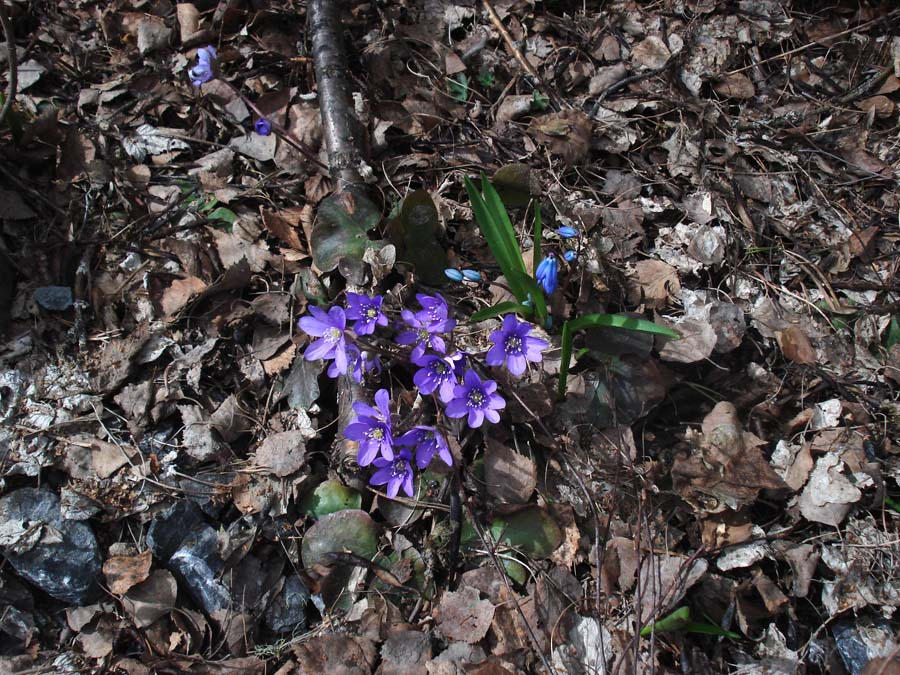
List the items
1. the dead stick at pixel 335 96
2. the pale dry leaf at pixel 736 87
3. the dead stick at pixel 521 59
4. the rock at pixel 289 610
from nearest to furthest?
the rock at pixel 289 610 → the dead stick at pixel 335 96 → the dead stick at pixel 521 59 → the pale dry leaf at pixel 736 87

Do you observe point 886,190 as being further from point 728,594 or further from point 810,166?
point 728,594

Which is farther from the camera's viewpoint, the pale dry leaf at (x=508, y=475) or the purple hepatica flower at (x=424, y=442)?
the pale dry leaf at (x=508, y=475)

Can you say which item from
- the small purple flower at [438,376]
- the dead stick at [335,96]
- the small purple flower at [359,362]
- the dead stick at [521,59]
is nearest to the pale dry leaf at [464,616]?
the small purple flower at [438,376]

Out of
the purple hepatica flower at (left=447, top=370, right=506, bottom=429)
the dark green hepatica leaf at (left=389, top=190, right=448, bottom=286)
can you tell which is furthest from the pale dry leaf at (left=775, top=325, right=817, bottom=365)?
the dark green hepatica leaf at (left=389, top=190, right=448, bottom=286)

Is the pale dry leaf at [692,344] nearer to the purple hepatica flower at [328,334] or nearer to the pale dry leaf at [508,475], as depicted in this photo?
the pale dry leaf at [508,475]

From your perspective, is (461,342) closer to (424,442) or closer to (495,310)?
(495,310)
